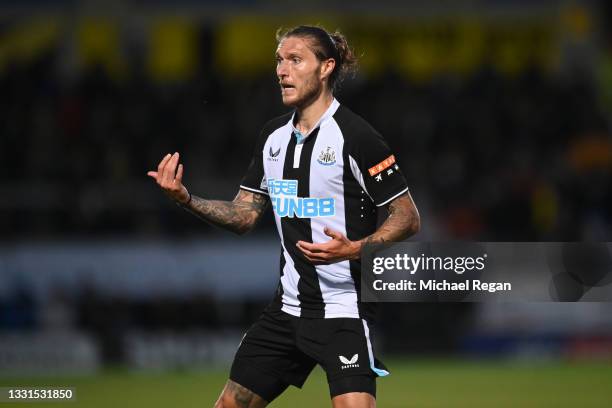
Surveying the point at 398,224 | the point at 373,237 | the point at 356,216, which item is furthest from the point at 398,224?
the point at 356,216

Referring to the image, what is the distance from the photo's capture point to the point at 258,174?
652 centimetres

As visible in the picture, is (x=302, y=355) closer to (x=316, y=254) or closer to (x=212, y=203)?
(x=316, y=254)

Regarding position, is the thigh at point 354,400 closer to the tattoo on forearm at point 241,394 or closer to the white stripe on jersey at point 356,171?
the tattoo on forearm at point 241,394

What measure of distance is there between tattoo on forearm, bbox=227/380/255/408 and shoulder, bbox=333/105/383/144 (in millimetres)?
A: 1440

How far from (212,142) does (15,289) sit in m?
4.00

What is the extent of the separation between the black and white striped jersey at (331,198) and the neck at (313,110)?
1.5 inches

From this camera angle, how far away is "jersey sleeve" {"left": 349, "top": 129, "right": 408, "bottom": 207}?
5.89m

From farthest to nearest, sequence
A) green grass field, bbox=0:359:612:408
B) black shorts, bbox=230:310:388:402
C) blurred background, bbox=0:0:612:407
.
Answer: blurred background, bbox=0:0:612:407 < green grass field, bbox=0:359:612:408 < black shorts, bbox=230:310:388:402

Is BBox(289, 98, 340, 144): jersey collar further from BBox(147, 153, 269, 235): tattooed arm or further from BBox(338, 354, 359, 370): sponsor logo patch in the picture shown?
BBox(338, 354, 359, 370): sponsor logo patch

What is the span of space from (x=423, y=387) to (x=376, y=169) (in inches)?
322

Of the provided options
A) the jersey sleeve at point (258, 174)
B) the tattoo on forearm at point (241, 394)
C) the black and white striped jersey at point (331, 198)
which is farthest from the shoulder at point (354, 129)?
the tattoo on forearm at point (241, 394)

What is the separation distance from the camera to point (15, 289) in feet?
51.1

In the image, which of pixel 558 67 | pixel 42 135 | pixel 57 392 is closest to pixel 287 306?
pixel 57 392

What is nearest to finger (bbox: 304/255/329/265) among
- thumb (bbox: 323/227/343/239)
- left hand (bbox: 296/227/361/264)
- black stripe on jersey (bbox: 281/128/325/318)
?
left hand (bbox: 296/227/361/264)
